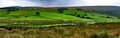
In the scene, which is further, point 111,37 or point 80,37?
point 80,37

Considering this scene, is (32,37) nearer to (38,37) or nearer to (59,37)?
(38,37)

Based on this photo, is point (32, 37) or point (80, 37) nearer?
point (32, 37)

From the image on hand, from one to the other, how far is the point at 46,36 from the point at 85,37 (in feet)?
9.77

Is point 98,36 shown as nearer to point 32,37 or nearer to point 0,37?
point 32,37

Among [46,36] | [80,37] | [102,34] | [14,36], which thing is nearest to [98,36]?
[102,34]

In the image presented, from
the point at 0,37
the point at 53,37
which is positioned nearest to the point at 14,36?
the point at 0,37

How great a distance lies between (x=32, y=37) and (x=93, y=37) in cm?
419

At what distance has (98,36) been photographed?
22.4 m

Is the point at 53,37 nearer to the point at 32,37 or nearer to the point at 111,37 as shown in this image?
the point at 32,37

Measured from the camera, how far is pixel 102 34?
2241 cm

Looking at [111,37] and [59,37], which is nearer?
[111,37]

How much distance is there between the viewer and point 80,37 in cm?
2377

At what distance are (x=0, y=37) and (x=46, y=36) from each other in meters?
3.16

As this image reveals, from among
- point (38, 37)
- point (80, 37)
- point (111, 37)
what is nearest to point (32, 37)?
point (38, 37)
